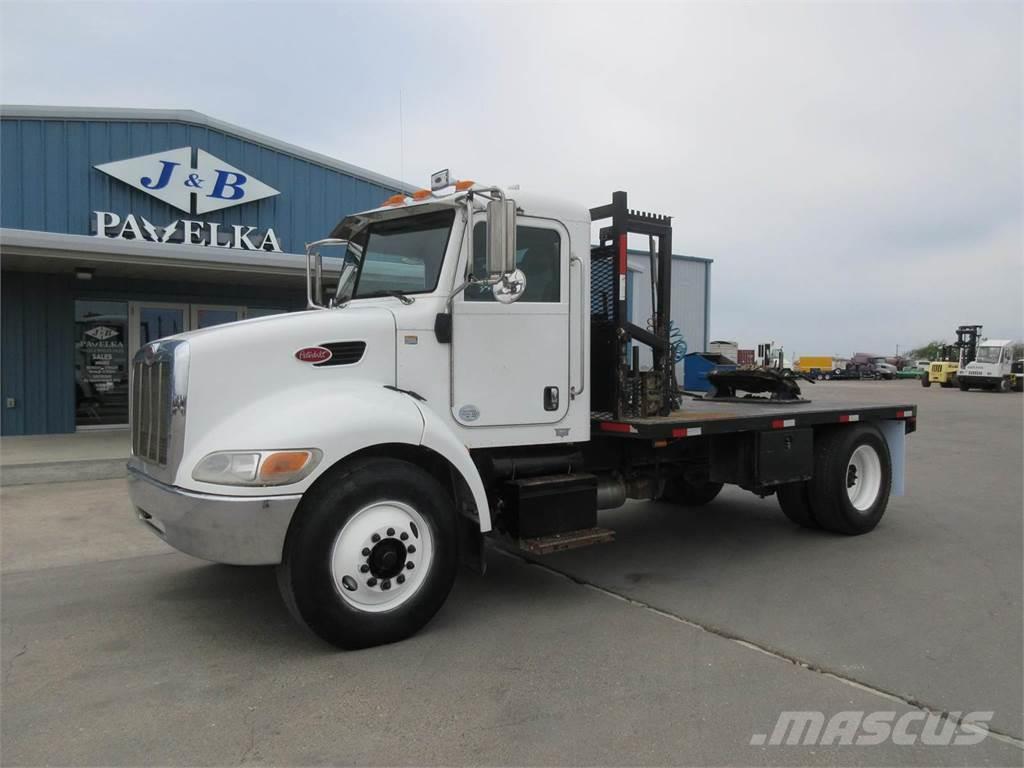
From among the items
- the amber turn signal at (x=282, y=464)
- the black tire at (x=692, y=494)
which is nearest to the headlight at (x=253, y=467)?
the amber turn signal at (x=282, y=464)

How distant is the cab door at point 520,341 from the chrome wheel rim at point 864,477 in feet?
12.5

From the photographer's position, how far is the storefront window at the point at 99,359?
12719 mm

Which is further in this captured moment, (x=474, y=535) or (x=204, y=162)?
(x=204, y=162)

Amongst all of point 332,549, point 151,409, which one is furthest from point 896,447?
point 151,409

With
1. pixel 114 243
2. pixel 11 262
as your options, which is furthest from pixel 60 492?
pixel 11 262

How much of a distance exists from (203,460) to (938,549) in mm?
6210

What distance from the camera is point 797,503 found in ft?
23.4

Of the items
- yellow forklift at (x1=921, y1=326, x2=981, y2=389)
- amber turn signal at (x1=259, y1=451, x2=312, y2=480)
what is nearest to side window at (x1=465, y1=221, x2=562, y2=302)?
amber turn signal at (x1=259, y1=451, x2=312, y2=480)

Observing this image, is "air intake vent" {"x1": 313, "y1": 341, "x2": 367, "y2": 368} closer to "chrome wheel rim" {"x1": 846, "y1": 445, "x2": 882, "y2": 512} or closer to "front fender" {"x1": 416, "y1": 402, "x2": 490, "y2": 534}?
"front fender" {"x1": 416, "y1": 402, "x2": 490, "y2": 534}

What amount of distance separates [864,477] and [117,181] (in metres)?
12.4

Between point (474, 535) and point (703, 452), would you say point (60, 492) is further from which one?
point (703, 452)

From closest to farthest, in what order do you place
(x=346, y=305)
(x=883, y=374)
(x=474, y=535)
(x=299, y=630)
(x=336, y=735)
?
1. (x=336, y=735)
2. (x=299, y=630)
3. (x=474, y=535)
4. (x=346, y=305)
5. (x=883, y=374)

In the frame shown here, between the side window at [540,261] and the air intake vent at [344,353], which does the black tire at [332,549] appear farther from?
the side window at [540,261]

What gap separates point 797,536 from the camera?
7.07m
